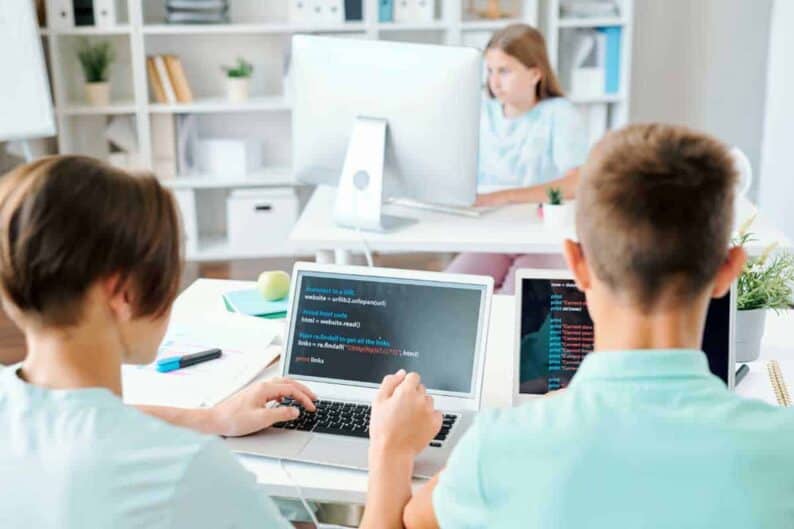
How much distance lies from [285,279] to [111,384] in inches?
43.5

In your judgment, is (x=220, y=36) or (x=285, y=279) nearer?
(x=285, y=279)

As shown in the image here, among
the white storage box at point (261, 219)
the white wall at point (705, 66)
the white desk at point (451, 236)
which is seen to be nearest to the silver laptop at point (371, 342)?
the white desk at point (451, 236)

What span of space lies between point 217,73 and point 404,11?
919 millimetres

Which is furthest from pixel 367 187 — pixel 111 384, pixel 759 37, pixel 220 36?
pixel 759 37

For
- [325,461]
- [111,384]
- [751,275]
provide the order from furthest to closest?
[751,275] < [325,461] < [111,384]

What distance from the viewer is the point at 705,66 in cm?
495

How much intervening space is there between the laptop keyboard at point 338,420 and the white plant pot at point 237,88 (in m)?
3.13

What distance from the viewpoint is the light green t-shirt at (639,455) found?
3.39ft

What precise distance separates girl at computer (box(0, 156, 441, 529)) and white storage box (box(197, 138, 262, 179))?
366 cm

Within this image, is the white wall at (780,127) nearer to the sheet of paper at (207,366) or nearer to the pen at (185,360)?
the sheet of paper at (207,366)

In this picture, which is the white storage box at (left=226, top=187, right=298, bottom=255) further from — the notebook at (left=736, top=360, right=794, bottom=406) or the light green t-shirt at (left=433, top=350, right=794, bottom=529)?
the light green t-shirt at (left=433, top=350, right=794, bottom=529)

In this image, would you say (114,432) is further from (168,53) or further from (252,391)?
(168,53)

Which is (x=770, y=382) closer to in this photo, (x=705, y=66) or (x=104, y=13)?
(x=705, y=66)

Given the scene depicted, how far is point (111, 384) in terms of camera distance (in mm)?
1147
